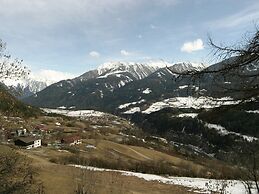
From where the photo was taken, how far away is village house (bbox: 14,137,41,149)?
107975 millimetres

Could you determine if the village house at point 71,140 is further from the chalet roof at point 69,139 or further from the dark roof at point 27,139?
the dark roof at point 27,139

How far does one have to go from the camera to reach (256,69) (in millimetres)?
6105

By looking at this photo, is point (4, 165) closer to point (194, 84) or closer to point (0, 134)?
point (0, 134)

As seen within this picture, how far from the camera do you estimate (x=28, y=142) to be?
356 feet

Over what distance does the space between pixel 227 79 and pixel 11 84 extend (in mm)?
9189

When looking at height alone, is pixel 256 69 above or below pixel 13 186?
above

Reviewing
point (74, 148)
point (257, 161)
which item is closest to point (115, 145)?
point (74, 148)

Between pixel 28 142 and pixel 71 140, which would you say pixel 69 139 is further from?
pixel 28 142

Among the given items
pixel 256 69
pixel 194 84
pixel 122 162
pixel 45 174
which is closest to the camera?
pixel 256 69

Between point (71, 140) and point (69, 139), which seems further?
point (69, 139)

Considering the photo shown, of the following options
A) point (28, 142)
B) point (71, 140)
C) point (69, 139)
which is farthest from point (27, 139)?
point (71, 140)

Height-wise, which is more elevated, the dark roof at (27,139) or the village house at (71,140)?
the dark roof at (27,139)

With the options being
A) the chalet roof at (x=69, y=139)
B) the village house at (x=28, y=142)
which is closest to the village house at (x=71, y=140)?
the chalet roof at (x=69, y=139)

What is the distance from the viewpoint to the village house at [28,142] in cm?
10797
